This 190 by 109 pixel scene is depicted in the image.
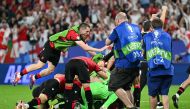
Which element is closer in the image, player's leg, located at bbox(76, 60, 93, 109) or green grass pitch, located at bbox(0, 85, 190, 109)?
player's leg, located at bbox(76, 60, 93, 109)

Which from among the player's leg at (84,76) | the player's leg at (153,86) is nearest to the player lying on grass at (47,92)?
the player's leg at (84,76)

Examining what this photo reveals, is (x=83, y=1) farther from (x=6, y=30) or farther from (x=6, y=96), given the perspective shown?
(x=6, y=96)

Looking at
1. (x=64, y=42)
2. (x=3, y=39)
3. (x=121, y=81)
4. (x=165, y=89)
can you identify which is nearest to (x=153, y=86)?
(x=165, y=89)

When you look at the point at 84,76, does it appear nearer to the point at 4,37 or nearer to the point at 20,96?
the point at 20,96

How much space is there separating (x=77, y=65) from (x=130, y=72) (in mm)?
1044

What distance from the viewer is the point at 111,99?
12.1 metres

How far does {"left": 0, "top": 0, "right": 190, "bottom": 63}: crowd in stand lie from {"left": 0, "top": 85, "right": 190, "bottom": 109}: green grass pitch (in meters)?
3.26

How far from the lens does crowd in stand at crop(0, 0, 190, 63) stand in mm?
23938

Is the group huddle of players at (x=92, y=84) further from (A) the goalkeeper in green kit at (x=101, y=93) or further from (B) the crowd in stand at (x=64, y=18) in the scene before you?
(B) the crowd in stand at (x=64, y=18)

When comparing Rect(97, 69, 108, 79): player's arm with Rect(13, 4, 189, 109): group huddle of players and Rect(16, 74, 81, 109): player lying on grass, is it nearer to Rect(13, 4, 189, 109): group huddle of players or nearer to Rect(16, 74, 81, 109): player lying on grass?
Rect(13, 4, 189, 109): group huddle of players

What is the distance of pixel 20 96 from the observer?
677 inches

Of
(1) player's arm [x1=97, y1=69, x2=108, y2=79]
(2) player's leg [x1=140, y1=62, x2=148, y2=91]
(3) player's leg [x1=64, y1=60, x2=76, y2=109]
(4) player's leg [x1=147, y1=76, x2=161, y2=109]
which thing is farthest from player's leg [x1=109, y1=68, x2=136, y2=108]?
(2) player's leg [x1=140, y1=62, x2=148, y2=91]

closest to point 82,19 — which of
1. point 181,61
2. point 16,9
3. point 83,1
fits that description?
point 83,1

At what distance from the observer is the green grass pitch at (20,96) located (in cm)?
1439
